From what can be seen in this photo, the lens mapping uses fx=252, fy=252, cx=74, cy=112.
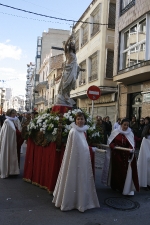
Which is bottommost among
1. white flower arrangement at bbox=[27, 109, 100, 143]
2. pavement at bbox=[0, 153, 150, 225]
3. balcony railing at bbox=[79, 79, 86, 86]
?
pavement at bbox=[0, 153, 150, 225]

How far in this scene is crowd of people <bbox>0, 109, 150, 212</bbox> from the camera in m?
4.55

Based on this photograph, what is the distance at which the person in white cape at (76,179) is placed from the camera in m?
4.50

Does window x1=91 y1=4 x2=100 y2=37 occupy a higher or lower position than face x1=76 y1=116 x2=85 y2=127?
higher

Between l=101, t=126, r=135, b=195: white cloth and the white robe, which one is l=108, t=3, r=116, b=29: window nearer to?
the white robe

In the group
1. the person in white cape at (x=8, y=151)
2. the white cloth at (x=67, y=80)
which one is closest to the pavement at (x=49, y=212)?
the person in white cape at (x=8, y=151)

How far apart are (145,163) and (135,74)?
789 centimetres

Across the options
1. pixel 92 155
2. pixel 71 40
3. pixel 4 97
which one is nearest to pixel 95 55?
pixel 71 40

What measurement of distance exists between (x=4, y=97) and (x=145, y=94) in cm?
13877

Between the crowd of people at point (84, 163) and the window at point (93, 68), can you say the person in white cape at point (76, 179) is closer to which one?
the crowd of people at point (84, 163)

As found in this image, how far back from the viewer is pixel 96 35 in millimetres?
19938

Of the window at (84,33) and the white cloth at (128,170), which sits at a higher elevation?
the window at (84,33)

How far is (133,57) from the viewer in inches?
593

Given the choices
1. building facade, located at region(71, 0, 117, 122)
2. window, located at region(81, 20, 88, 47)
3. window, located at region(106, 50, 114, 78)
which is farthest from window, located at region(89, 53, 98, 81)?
window, located at region(81, 20, 88, 47)

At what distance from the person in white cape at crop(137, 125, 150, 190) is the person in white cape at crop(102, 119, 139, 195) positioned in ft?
2.36
